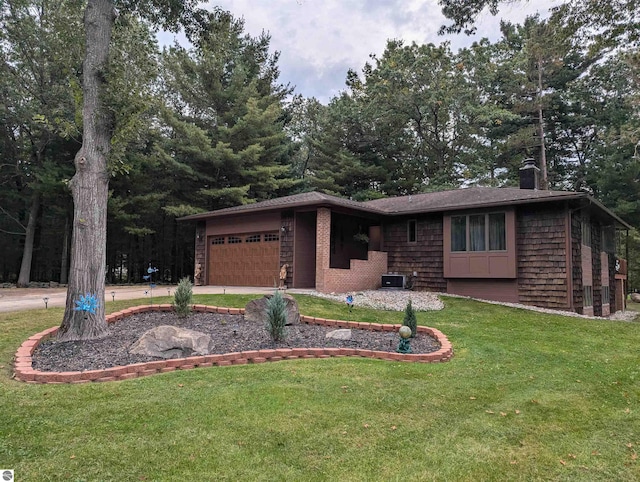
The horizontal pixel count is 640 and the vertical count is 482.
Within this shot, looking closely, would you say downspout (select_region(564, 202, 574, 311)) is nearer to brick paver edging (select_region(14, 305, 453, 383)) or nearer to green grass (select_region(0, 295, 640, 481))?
brick paver edging (select_region(14, 305, 453, 383))

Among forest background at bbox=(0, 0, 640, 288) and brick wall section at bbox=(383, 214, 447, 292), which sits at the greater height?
forest background at bbox=(0, 0, 640, 288)

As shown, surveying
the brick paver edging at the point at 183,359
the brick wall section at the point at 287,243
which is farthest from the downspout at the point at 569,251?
the brick wall section at the point at 287,243

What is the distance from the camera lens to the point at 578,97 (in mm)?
24688

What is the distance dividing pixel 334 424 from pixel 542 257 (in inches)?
418

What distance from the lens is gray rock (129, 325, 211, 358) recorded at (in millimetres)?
5117

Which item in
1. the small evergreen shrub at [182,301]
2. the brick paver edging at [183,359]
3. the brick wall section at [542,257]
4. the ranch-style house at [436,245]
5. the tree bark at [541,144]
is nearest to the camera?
the brick paver edging at [183,359]

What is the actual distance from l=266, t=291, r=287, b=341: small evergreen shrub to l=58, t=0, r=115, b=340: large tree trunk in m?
2.35

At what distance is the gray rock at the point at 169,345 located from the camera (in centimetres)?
512

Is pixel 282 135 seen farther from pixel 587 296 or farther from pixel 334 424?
pixel 334 424

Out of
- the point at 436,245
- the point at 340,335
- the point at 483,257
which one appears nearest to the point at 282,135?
the point at 436,245

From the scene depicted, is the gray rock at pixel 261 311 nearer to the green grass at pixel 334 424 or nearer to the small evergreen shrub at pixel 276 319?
the small evergreen shrub at pixel 276 319

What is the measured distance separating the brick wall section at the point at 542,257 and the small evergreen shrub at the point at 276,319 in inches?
347

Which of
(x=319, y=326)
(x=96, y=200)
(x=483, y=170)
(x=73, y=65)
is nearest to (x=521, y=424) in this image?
(x=319, y=326)

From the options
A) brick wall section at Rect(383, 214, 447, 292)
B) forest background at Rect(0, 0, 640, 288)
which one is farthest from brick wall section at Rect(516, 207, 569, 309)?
forest background at Rect(0, 0, 640, 288)
